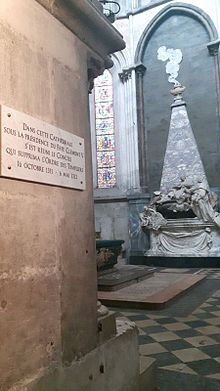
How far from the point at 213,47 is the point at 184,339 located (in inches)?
343

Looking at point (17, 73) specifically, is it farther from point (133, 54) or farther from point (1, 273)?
point (133, 54)

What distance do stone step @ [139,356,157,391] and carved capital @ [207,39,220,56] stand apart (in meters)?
9.32

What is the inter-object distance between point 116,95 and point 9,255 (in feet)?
34.1

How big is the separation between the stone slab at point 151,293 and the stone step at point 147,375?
83.5 inches

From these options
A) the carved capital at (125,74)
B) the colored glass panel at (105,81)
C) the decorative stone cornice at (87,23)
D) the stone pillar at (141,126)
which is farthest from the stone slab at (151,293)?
the colored glass panel at (105,81)

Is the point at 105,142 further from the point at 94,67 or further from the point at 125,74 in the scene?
the point at 94,67

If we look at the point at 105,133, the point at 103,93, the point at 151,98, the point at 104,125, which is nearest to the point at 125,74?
the point at 103,93

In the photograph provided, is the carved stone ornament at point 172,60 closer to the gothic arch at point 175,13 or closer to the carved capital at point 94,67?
the gothic arch at point 175,13

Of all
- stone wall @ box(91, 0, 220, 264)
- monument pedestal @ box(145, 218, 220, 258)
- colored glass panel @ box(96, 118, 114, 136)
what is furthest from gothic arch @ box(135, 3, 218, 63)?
monument pedestal @ box(145, 218, 220, 258)

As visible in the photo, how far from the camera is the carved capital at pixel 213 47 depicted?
960 centimetres

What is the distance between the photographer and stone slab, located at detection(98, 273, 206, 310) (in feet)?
14.2

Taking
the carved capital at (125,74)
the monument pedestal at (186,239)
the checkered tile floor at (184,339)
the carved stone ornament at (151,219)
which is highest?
the carved capital at (125,74)

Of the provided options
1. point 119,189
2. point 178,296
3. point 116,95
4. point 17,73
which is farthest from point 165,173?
point 17,73

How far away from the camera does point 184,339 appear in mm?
3082
